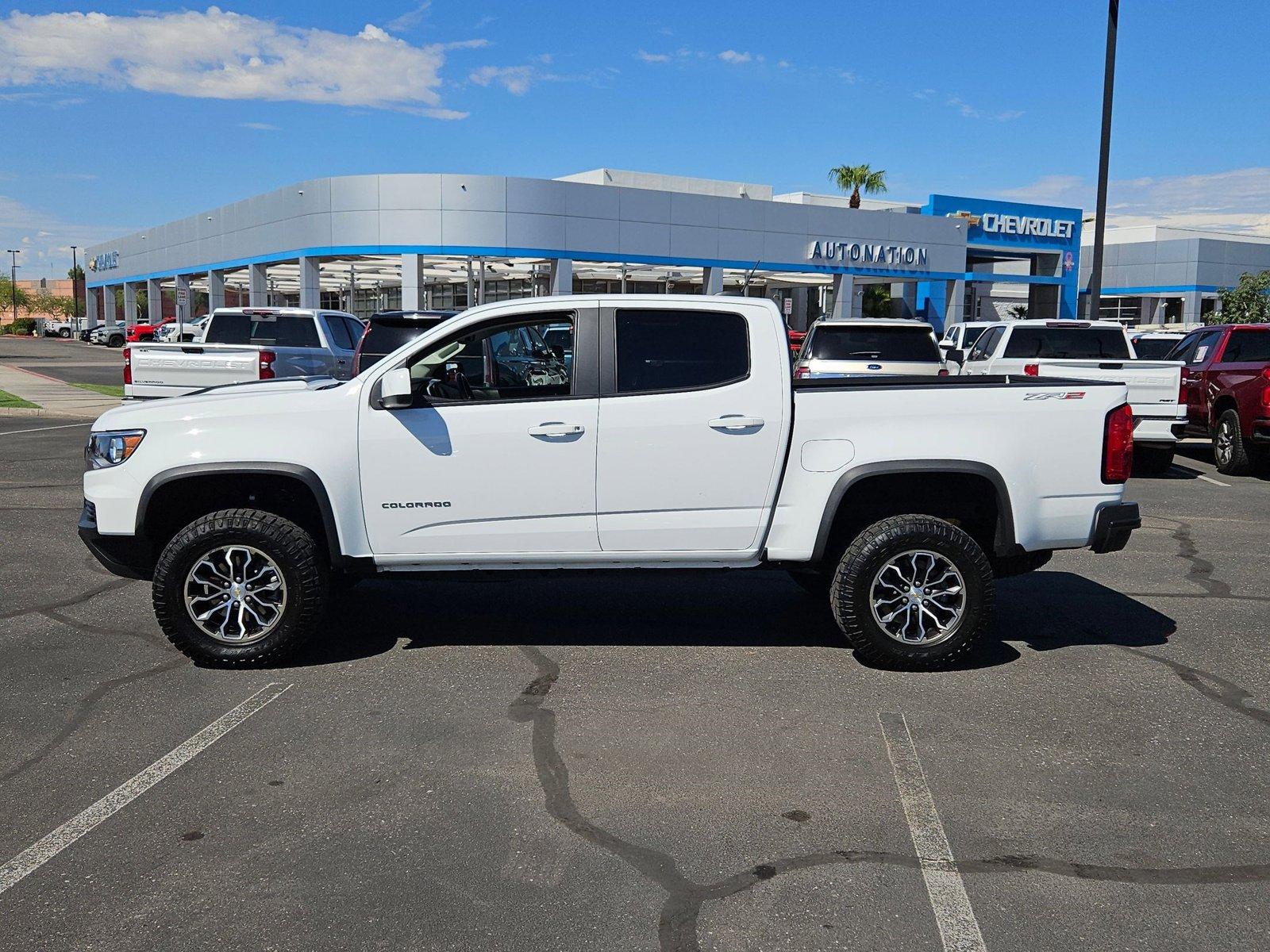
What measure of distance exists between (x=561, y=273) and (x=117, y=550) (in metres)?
33.9

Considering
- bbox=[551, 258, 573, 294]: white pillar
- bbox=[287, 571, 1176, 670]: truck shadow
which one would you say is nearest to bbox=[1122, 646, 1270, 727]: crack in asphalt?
bbox=[287, 571, 1176, 670]: truck shadow

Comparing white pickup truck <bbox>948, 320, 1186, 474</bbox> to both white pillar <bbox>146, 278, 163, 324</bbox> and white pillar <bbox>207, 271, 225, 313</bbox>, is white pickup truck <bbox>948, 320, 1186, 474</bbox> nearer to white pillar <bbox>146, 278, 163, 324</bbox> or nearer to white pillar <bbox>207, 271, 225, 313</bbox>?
white pillar <bbox>207, 271, 225, 313</bbox>

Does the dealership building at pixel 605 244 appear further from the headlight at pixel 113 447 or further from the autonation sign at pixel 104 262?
the headlight at pixel 113 447

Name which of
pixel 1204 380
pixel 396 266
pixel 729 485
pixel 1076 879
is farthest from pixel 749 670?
pixel 396 266

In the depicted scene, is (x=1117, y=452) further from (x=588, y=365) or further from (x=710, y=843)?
(x=710, y=843)

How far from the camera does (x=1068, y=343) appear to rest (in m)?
14.5

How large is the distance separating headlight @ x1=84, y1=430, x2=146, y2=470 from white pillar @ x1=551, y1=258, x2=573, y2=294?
33232 mm

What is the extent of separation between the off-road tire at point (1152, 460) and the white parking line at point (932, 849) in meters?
10.3

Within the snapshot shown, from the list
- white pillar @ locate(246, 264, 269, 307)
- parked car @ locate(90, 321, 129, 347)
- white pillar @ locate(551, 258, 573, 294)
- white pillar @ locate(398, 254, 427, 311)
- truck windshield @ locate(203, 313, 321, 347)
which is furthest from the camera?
parked car @ locate(90, 321, 129, 347)

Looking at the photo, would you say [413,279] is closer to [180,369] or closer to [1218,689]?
[180,369]

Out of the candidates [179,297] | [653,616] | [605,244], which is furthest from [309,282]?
[653,616]

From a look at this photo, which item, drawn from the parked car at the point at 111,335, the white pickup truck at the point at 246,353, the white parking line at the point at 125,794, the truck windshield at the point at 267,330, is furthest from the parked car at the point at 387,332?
the parked car at the point at 111,335

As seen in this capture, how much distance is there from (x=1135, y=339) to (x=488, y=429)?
18.3 meters

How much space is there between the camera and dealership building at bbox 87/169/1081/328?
3728 cm
